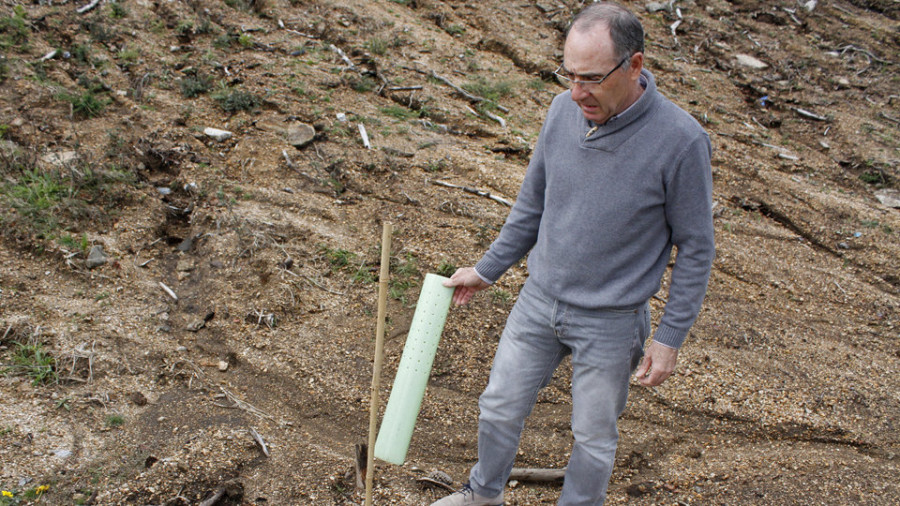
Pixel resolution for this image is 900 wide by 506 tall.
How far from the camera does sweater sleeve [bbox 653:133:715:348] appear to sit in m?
1.99

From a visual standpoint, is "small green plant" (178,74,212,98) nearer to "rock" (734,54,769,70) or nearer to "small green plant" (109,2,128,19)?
"small green plant" (109,2,128,19)

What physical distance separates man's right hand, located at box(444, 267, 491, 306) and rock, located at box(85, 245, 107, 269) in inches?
93.0

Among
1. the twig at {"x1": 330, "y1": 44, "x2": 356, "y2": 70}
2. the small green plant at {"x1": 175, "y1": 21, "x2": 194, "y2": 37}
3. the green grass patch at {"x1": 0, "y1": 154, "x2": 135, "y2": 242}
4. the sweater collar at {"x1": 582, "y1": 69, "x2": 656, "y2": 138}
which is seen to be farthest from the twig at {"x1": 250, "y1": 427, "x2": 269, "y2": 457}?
the small green plant at {"x1": 175, "y1": 21, "x2": 194, "y2": 37}

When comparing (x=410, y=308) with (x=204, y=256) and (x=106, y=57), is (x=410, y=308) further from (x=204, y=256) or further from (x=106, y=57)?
(x=106, y=57)

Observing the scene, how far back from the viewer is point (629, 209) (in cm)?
206

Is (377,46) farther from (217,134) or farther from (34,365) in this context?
(34,365)

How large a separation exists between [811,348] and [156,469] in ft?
11.9

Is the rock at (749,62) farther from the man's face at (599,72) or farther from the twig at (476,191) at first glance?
the man's face at (599,72)

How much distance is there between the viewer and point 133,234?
4035 millimetres

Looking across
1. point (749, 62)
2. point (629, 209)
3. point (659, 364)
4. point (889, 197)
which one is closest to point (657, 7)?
point (749, 62)

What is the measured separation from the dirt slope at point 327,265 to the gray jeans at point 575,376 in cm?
69

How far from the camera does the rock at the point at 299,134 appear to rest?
4879mm

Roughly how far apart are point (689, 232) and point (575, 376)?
1.97ft

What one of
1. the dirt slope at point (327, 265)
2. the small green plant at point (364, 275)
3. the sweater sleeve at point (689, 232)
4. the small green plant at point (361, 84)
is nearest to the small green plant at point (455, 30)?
the dirt slope at point (327, 265)
